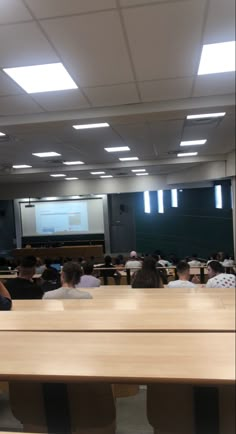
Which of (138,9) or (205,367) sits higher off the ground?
(138,9)

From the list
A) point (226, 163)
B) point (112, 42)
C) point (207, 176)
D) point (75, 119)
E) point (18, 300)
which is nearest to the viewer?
point (226, 163)

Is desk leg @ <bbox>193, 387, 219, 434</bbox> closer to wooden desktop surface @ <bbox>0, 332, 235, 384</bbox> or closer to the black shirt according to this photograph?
wooden desktop surface @ <bbox>0, 332, 235, 384</bbox>

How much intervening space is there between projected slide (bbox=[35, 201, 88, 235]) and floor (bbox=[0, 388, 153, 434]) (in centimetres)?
792

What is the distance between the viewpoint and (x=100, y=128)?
3268mm

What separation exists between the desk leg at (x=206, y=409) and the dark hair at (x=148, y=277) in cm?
102

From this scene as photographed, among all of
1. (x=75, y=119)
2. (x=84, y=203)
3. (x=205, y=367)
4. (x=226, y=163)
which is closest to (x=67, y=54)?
(x=75, y=119)

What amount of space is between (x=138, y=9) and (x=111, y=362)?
157 cm

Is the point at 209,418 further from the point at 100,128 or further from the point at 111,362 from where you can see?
the point at 100,128

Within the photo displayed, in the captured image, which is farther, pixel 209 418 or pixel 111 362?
pixel 209 418

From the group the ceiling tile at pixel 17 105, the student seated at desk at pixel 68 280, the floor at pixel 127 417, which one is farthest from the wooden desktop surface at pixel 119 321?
the ceiling tile at pixel 17 105

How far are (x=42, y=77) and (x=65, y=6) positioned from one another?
1.02 m

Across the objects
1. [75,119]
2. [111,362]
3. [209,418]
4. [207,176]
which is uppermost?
[75,119]

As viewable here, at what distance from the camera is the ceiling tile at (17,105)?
2.52 m

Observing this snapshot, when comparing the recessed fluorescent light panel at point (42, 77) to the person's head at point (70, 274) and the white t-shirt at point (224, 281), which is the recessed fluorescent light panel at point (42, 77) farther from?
the white t-shirt at point (224, 281)
